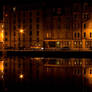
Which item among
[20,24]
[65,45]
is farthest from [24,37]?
[65,45]

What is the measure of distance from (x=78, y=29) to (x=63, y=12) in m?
10.4

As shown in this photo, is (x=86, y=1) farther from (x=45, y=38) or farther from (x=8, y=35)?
(x=8, y=35)

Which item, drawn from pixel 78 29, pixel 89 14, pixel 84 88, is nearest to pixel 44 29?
pixel 78 29

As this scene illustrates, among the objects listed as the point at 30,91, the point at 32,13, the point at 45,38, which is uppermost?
the point at 32,13

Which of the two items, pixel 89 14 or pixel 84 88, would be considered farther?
pixel 89 14

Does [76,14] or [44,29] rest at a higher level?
[76,14]

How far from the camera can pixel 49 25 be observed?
7281 centimetres

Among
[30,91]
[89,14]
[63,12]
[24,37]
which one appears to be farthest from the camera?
[24,37]

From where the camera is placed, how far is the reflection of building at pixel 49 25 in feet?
222

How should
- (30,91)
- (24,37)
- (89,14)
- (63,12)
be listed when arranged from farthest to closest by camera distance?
(24,37)
(63,12)
(89,14)
(30,91)

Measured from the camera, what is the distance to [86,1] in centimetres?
6900

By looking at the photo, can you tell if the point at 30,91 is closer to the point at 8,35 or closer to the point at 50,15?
the point at 50,15

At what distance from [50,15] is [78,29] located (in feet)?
46.0

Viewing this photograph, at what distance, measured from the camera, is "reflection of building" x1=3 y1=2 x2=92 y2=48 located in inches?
2665
